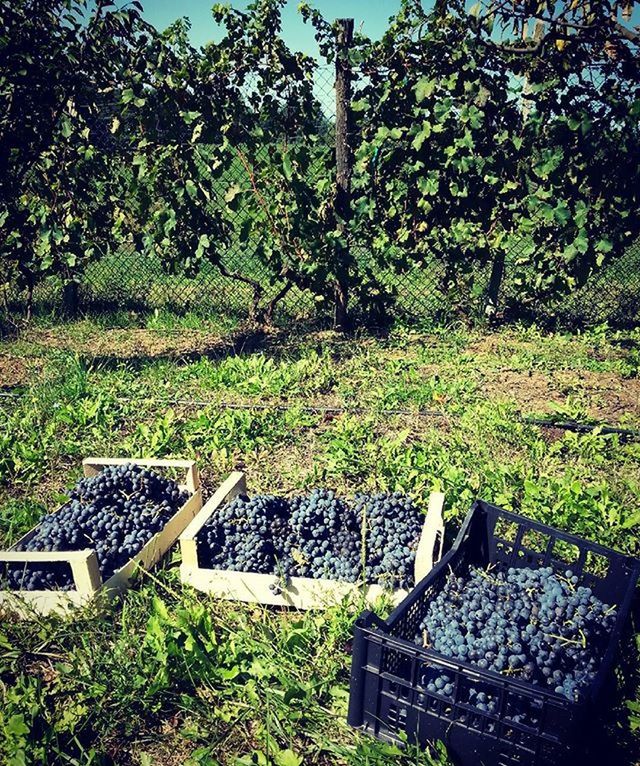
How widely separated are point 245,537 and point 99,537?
710 millimetres

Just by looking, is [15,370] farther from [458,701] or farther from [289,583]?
[458,701]

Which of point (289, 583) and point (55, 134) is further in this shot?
point (55, 134)

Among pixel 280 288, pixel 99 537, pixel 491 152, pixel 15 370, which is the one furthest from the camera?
pixel 280 288

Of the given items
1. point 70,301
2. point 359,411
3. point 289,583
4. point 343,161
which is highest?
point 343,161

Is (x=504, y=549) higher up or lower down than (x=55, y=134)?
lower down

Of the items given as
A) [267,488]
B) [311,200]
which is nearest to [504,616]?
[267,488]

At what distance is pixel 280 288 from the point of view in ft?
20.9

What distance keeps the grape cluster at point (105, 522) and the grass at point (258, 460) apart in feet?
0.60

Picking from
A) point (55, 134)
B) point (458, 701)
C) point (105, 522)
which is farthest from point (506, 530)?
point (55, 134)

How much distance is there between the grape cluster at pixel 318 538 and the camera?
2502 millimetres

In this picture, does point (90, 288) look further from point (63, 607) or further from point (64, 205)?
point (63, 607)

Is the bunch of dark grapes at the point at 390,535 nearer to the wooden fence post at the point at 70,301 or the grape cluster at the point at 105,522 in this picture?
the grape cluster at the point at 105,522

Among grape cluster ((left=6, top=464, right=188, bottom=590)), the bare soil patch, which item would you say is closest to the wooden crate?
grape cluster ((left=6, top=464, right=188, bottom=590))

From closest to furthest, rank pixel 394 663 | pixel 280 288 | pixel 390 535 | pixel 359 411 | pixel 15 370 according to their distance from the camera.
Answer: pixel 394 663
pixel 390 535
pixel 359 411
pixel 15 370
pixel 280 288
